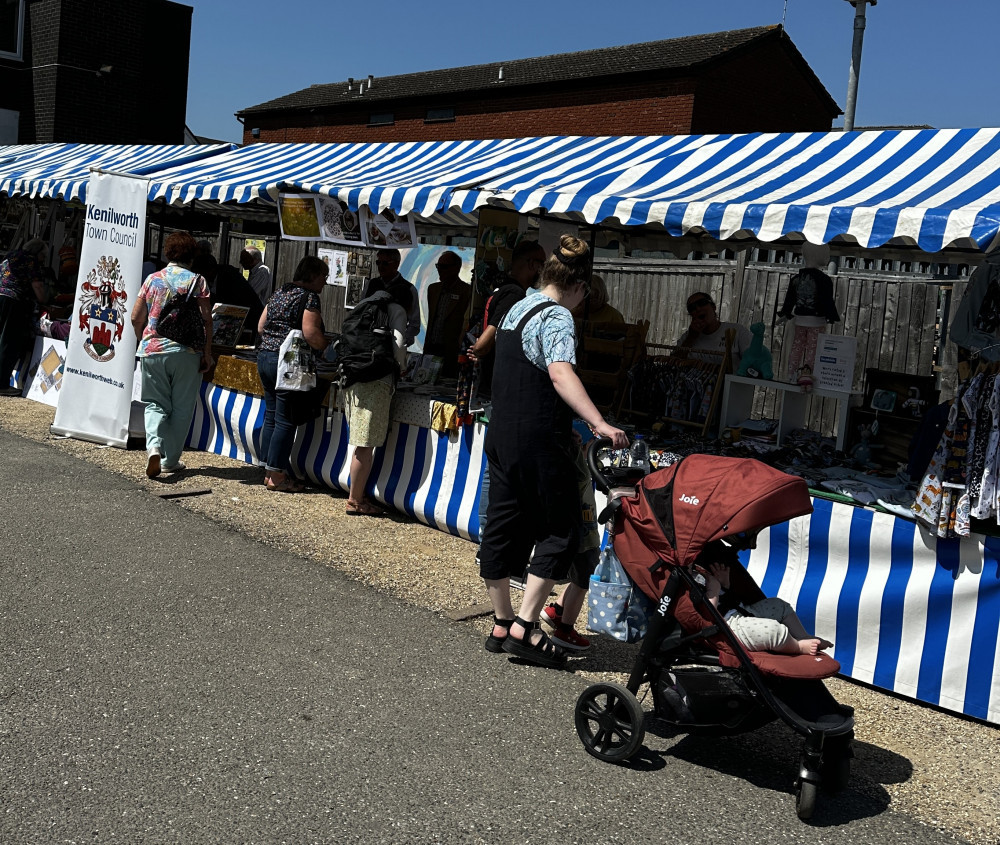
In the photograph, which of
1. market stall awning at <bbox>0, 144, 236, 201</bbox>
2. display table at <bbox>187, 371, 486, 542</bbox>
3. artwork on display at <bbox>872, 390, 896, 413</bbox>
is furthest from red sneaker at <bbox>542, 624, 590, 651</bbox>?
market stall awning at <bbox>0, 144, 236, 201</bbox>

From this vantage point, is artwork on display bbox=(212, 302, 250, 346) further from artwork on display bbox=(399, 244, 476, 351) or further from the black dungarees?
the black dungarees

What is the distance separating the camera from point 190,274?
316 inches

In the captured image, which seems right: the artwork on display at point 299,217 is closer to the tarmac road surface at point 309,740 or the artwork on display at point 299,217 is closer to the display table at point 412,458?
the display table at point 412,458

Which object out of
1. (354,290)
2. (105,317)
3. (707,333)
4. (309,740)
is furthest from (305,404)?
(354,290)

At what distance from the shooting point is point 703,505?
379 centimetres

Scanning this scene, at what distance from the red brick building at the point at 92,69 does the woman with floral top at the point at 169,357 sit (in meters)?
17.8

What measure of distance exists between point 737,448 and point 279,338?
361 centimetres

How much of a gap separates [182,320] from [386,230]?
1751 millimetres

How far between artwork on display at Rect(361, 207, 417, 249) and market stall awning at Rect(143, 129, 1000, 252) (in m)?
0.26

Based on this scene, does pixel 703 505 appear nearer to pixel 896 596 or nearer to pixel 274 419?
pixel 896 596

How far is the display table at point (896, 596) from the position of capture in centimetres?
468

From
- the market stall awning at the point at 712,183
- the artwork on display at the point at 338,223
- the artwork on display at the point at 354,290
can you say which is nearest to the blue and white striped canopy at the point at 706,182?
the market stall awning at the point at 712,183

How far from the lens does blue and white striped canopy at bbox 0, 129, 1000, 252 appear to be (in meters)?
5.11

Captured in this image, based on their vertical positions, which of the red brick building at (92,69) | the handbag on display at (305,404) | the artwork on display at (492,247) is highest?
the red brick building at (92,69)
